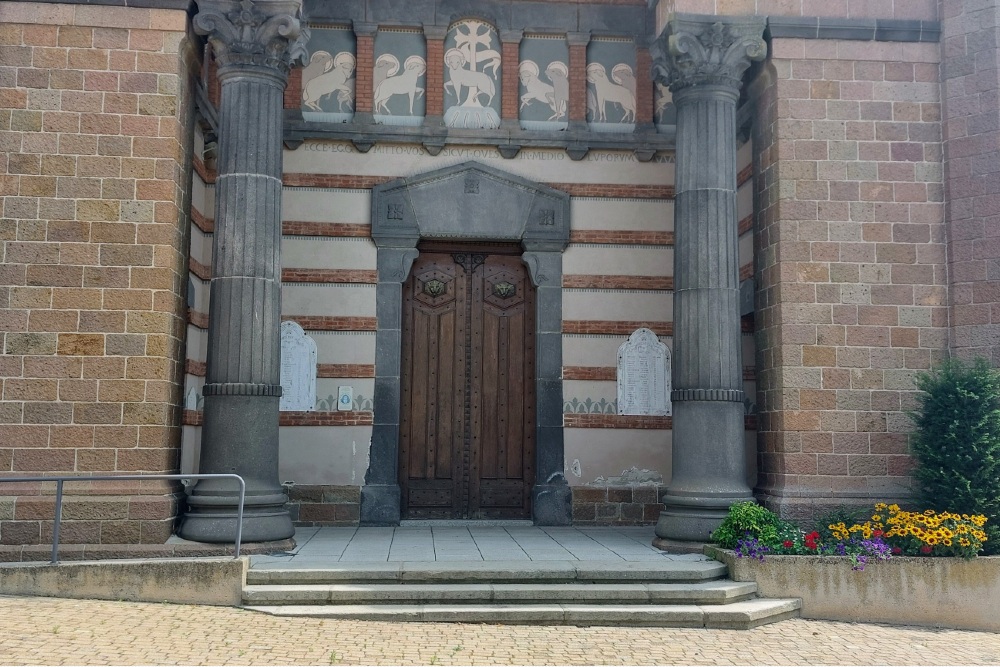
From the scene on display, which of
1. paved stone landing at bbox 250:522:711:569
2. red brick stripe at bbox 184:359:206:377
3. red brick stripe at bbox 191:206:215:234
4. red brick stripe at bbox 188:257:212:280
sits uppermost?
red brick stripe at bbox 191:206:215:234

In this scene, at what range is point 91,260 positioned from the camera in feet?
29.7

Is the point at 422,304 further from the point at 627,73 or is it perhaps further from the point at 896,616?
the point at 896,616

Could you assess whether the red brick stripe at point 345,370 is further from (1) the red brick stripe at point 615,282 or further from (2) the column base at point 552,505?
(1) the red brick stripe at point 615,282

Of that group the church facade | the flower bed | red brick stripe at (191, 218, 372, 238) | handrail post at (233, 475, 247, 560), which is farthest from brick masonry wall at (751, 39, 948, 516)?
handrail post at (233, 475, 247, 560)

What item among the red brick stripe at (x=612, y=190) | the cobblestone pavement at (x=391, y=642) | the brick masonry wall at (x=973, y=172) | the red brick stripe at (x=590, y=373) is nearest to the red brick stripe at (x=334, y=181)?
the red brick stripe at (x=612, y=190)

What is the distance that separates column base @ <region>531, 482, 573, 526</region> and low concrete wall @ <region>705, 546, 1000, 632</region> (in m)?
3.23

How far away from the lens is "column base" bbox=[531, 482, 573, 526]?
11398mm

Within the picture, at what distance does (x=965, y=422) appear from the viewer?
8.97 metres

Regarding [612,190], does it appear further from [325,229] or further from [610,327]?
[325,229]

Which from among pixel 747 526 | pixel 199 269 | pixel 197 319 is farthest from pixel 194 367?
pixel 747 526

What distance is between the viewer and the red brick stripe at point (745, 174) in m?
11.2

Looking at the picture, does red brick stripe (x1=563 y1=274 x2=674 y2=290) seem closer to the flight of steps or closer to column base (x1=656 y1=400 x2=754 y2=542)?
column base (x1=656 y1=400 x2=754 y2=542)

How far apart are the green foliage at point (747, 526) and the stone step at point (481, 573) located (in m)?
0.62

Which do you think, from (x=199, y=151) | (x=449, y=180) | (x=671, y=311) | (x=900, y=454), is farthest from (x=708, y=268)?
(x=199, y=151)
